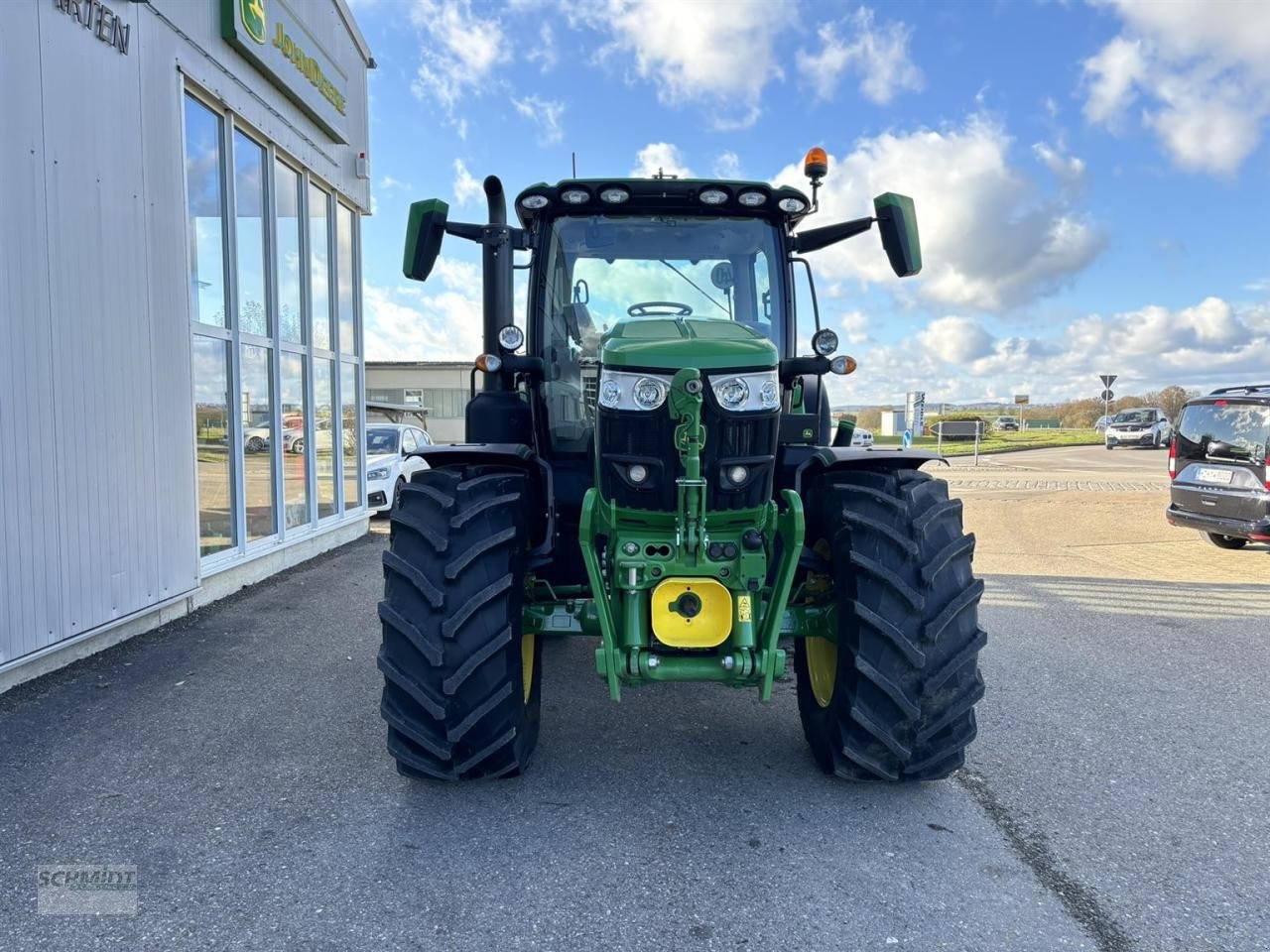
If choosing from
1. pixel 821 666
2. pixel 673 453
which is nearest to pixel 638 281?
pixel 673 453

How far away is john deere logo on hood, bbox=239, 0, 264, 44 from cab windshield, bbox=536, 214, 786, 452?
16.3 feet

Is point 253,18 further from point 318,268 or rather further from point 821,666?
point 821,666

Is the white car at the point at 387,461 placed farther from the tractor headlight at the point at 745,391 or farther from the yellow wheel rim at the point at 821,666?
the tractor headlight at the point at 745,391

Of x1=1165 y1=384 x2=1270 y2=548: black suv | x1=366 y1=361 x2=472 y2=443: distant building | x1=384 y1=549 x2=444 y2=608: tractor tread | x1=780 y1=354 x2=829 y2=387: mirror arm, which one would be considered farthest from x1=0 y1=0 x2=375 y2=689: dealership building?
x1=366 y1=361 x2=472 y2=443: distant building

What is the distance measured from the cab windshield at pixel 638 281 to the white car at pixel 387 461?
854 centimetres

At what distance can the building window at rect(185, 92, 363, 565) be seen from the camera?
6906mm

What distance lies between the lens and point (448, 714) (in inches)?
118

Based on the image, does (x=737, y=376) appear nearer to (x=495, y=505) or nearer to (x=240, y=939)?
(x=495, y=505)

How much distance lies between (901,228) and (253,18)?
6443mm

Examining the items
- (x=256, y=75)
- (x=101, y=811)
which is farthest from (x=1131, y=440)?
(x=101, y=811)

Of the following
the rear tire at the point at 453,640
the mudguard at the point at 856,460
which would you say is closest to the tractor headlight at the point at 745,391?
the mudguard at the point at 856,460

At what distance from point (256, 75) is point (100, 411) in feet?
13.2

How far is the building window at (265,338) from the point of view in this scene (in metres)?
6.91

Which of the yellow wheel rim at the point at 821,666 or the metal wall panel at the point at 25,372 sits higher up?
the metal wall panel at the point at 25,372
